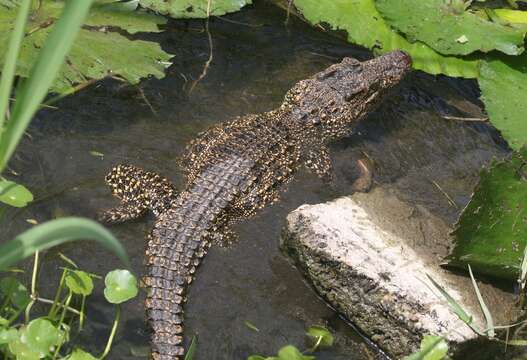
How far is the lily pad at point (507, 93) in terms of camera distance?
4.92 meters

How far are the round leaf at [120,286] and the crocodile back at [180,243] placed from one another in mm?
480

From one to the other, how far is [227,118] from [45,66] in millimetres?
3266

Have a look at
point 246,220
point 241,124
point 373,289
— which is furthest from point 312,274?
point 241,124

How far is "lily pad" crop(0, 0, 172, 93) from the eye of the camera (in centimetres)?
455

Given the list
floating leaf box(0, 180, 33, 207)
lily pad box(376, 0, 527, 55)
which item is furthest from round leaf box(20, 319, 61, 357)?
lily pad box(376, 0, 527, 55)

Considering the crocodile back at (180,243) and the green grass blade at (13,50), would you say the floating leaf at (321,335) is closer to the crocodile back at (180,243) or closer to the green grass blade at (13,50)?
the crocodile back at (180,243)

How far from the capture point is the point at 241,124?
506 centimetres

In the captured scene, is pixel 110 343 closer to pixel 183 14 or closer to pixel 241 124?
pixel 241 124

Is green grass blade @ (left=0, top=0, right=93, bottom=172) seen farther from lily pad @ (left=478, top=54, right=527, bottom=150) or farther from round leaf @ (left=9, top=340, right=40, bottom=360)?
lily pad @ (left=478, top=54, right=527, bottom=150)

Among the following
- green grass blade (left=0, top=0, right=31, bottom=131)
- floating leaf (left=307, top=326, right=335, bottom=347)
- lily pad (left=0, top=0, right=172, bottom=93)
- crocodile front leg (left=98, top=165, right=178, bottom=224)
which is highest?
green grass blade (left=0, top=0, right=31, bottom=131)

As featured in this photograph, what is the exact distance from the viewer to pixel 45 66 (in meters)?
2.02

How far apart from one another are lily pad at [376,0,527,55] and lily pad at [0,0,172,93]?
1.77 m

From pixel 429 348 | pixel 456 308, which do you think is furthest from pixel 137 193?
pixel 429 348

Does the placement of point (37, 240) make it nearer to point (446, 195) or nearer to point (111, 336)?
point (111, 336)
